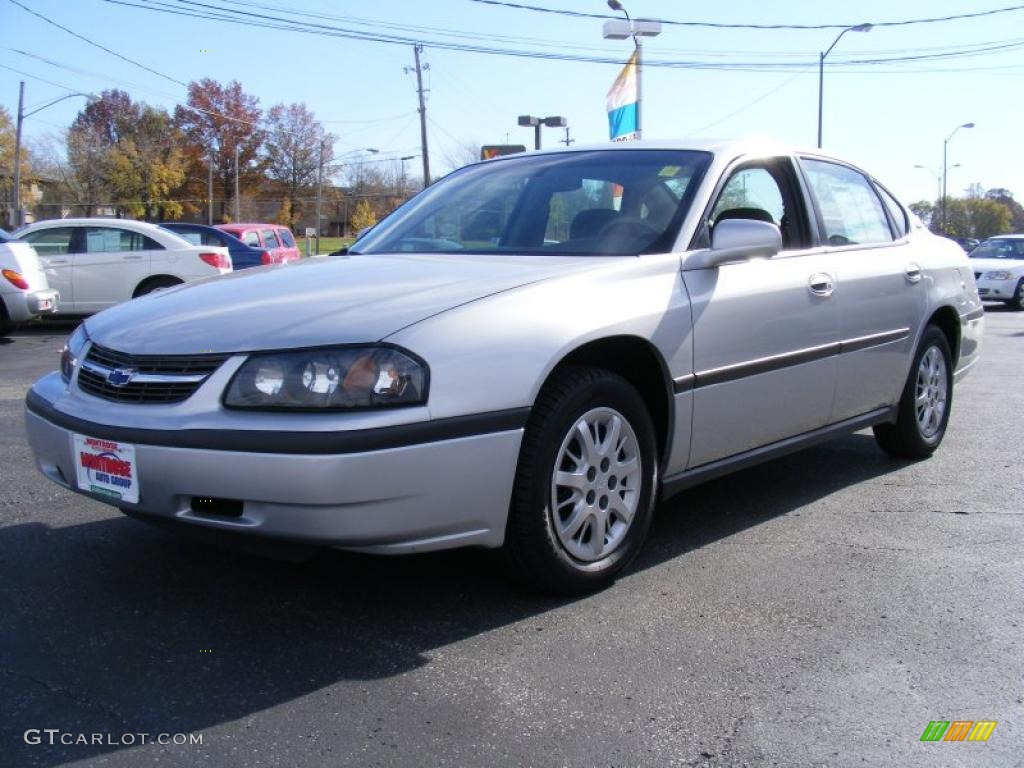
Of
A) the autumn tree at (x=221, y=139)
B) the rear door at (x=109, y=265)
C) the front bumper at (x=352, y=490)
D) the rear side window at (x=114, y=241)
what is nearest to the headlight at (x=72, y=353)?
the front bumper at (x=352, y=490)

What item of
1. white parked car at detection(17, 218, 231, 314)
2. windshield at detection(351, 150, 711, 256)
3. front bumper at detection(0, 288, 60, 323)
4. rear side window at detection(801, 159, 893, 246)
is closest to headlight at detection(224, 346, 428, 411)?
windshield at detection(351, 150, 711, 256)

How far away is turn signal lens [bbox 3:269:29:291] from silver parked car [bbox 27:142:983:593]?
8250 millimetres

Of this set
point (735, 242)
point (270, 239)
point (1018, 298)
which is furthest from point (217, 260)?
point (1018, 298)

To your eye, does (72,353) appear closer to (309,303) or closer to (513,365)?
(309,303)

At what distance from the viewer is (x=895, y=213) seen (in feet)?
17.5

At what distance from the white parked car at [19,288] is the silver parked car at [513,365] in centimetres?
826

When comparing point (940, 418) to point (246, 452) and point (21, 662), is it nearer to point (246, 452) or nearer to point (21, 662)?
point (246, 452)

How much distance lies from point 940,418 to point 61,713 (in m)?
4.67

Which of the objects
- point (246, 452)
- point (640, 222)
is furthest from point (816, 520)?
point (246, 452)

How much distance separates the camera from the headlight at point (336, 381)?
2.77m

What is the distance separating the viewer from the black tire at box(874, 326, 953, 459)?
16.9ft

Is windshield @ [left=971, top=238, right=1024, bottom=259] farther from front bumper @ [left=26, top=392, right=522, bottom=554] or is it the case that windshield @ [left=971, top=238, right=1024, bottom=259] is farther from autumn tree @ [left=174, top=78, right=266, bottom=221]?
autumn tree @ [left=174, top=78, right=266, bottom=221]

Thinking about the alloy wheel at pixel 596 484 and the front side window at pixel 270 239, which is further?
the front side window at pixel 270 239

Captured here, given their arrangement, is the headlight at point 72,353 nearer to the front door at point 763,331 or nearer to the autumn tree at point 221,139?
the front door at point 763,331
